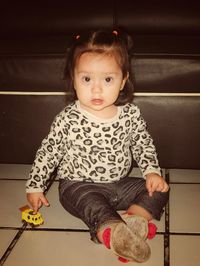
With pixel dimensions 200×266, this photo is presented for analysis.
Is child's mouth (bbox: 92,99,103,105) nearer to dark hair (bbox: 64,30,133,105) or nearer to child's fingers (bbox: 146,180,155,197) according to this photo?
dark hair (bbox: 64,30,133,105)

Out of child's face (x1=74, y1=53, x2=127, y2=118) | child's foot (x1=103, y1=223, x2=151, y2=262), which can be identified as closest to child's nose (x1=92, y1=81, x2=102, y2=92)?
child's face (x1=74, y1=53, x2=127, y2=118)

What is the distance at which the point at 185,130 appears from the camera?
1217 millimetres

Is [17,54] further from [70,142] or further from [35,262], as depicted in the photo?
[35,262]

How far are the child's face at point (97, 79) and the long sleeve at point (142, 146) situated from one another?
5.4 inches

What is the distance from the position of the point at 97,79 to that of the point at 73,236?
0.43m

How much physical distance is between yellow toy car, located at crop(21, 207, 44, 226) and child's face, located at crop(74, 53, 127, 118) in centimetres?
35

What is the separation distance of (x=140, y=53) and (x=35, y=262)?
0.70 meters

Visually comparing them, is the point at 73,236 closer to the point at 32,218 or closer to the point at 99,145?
the point at 32,218

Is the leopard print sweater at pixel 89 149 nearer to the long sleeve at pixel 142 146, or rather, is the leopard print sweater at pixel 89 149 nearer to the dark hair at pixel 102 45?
the long sleeve at pixel 142 146

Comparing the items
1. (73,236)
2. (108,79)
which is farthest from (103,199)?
(108,79)

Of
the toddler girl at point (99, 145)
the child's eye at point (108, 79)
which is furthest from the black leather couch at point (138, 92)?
the child's eye at point (108, 79)

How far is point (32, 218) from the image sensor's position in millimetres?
1021

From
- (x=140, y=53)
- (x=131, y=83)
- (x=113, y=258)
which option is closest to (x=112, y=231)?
(x=113, y=258)

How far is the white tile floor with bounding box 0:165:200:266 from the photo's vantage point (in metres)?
0.87
